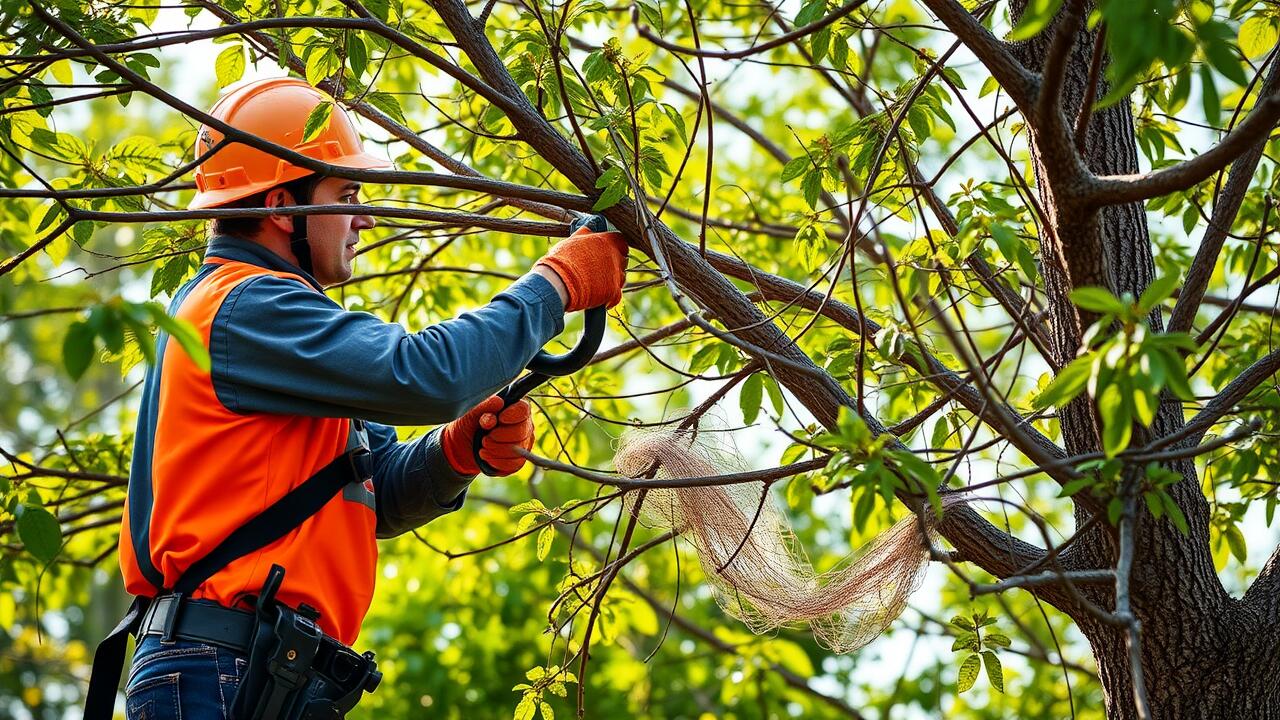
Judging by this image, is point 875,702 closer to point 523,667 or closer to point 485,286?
point 523,667

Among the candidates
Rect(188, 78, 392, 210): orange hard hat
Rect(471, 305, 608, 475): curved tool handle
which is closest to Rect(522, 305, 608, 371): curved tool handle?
Rect(471, 305, 608, 475): curved tool handle

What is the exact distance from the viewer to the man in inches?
94.5

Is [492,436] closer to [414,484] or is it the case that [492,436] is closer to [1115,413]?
[414,484]

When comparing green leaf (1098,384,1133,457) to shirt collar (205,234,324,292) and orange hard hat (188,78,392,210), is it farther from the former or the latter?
orange hard hat (188,78,392,210)

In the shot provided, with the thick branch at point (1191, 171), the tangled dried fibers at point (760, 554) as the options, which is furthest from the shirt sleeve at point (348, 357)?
the thick branch at point (1191, 171)

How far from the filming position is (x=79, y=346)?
1.66m

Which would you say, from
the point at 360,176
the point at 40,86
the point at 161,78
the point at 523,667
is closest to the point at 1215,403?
the point at 360,176

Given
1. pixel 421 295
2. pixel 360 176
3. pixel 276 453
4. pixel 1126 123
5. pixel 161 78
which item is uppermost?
pixel 161 78

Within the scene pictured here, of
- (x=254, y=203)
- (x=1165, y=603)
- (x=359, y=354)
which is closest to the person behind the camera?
(x=359, y=354)

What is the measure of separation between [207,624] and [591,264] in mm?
1019

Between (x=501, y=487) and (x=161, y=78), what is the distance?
10.0 meters

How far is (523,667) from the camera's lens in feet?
24.2

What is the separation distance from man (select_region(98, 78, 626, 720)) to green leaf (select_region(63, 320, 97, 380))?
27.7 inches

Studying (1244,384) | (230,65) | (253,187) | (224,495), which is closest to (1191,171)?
(1244,384)
